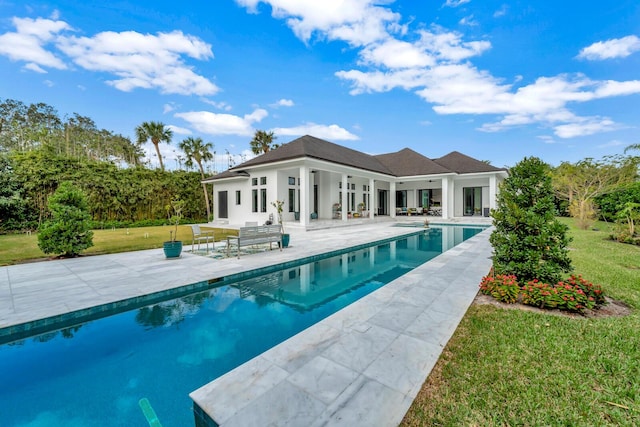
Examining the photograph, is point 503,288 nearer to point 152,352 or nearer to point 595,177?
point 152,352

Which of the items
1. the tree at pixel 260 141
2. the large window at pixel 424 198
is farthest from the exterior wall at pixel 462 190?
the tree at pixel 260 141

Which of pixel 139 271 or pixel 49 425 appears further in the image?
pixel 139 271

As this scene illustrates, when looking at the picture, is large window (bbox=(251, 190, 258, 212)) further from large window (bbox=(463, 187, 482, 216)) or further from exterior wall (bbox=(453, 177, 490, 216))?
large window (bbox=(463, 187, 482, 216))

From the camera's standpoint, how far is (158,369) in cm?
306

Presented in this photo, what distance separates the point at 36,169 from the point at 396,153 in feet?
91.1

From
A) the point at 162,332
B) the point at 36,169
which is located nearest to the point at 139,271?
the point at 162,332

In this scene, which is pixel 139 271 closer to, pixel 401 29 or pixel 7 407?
pixel 7 407

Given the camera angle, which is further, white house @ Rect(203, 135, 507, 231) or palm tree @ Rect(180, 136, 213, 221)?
palm tree @ Rect(180, 136, 213, 221)

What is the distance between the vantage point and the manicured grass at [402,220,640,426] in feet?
6.53

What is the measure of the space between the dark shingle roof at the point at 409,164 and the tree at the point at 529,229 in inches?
666

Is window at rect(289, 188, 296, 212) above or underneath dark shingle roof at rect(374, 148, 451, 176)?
underneath

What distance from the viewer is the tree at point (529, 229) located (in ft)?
14.5

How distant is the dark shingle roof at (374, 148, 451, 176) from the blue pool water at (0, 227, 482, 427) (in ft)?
60.0

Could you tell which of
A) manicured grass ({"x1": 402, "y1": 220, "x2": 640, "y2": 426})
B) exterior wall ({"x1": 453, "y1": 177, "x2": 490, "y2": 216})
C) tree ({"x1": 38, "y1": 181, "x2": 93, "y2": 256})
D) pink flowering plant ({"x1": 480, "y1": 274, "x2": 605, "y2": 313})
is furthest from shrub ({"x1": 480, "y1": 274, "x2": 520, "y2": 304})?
exterior wall ({"x1": 453, "y1": 177, "x2": 490, "y2": 216})
